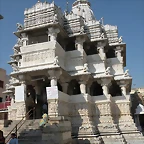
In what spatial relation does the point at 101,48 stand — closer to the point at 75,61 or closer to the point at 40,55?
the point at 75,61

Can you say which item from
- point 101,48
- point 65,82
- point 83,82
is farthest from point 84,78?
point 101,48

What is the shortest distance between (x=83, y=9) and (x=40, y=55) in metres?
11.3

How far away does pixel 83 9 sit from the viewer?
2427 centimetres

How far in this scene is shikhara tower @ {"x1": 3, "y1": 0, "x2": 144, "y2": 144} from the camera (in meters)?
14.5

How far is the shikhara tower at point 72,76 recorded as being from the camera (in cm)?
1450

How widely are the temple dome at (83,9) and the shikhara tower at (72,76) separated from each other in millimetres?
4323

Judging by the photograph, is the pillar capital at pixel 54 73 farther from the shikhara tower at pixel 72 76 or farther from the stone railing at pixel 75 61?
the stone railing at pixel 75 61

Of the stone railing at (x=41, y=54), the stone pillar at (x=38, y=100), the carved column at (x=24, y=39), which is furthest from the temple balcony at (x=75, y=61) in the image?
the carved column at (x=24, y=39)

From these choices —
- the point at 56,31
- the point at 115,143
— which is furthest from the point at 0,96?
the point at 115,143

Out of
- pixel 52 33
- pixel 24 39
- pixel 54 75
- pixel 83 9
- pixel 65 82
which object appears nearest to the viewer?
pixel 54 75

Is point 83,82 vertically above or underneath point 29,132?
above

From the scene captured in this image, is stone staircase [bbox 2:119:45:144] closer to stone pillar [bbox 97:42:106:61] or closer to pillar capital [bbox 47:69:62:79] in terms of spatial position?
pillar capital [bbox 47:69:62:79]

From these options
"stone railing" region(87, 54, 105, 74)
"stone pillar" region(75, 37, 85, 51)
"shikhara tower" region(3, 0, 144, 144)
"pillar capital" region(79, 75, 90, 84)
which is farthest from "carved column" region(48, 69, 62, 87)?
"stone railing" region(87, 54, 105, 74)

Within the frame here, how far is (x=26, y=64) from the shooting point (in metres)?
15.7
